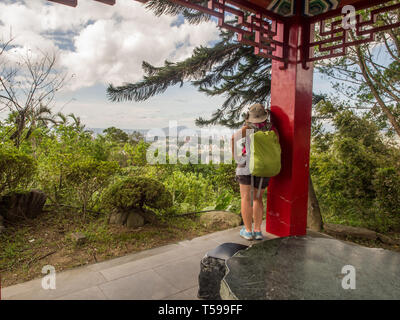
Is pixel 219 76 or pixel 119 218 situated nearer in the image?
pixel 119 218

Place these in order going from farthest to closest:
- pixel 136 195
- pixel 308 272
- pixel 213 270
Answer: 1. pixel 136 195
2. pixel 213 270
3. pixel 308 272

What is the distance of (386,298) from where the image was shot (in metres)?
1.17

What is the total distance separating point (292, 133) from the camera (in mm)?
2869

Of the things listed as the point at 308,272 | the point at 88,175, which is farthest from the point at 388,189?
the point at 88,175

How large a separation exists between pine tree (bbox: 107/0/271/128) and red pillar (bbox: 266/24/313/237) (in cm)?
141

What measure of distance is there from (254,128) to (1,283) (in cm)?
267

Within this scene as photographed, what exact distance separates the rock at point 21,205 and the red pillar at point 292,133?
3.07 m

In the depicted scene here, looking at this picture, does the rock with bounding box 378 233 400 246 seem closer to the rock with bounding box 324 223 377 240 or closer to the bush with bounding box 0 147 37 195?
the rock with bounding box 324 223 377 240

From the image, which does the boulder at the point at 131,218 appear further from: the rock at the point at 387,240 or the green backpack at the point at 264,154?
the rock at the point at 387,240

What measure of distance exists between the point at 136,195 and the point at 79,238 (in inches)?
31.1

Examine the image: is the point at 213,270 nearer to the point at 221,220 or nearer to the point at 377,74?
the point at 221,220

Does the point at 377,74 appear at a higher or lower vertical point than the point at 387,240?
higher

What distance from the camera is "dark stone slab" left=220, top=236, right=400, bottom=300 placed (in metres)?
1.19
